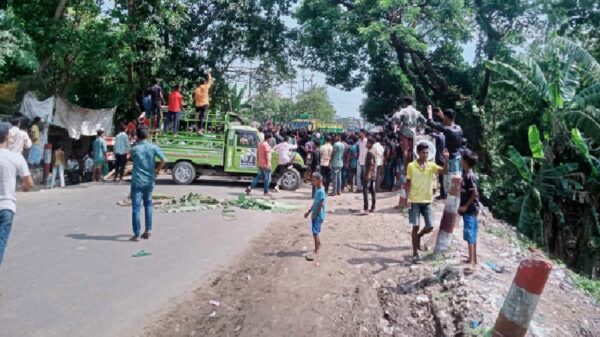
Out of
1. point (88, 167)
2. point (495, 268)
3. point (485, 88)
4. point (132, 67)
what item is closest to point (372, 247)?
point (495, 268)

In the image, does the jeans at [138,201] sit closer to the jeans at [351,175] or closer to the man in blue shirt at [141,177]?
the man in blue shirt at [141,177]

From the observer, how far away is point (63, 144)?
19.2m

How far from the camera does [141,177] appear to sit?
7672 mm

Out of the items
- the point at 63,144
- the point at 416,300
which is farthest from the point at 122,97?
the point at 416,300

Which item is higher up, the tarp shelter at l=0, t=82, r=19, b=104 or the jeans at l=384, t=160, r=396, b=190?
the tarp shelter at l=0, t=82, r=19, b=104

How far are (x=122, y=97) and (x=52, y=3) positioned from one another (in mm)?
5732

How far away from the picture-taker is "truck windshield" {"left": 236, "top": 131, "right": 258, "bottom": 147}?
1509 cm

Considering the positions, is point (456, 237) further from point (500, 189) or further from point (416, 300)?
point (500, 189)

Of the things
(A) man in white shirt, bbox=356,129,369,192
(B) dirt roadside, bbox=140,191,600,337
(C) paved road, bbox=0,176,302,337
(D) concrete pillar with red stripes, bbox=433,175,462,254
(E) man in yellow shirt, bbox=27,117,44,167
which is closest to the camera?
(C) paved road, bbox=0,176,302,337

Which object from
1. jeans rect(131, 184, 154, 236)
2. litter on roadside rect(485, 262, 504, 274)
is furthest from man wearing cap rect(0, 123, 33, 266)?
litter on roadside rect(485, 262, 504, 274)

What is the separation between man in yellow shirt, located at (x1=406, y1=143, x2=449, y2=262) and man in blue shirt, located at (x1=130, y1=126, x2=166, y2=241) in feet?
12.9

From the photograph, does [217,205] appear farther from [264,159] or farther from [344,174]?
[344,174]

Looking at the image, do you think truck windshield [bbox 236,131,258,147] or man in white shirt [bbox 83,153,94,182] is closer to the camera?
truck windshield [bbox 236,131,258,147]

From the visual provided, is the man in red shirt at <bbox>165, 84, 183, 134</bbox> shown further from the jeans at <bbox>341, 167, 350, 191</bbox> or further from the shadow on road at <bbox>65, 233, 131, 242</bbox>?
the shadow on road at <bbox>65, 233, 131, 242</bbox>
